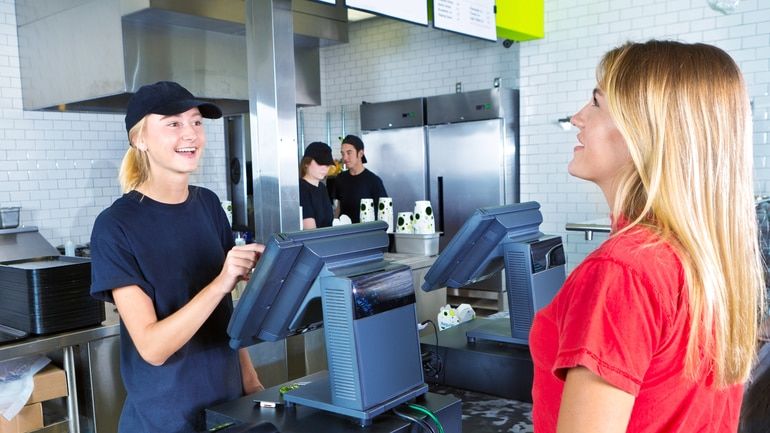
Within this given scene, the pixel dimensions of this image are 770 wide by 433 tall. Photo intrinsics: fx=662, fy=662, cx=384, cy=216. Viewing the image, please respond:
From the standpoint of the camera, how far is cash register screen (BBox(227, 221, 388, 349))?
1.25 metres

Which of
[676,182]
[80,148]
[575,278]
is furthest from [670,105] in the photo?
[80,148]

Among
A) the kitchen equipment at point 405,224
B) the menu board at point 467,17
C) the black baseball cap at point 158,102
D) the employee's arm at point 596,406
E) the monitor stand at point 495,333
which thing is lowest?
the monitor stand at point 495,333

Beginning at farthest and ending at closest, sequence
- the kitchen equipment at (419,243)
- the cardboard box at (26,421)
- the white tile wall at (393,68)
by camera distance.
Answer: the white tile wall at (393,68) < the kitchen equipment at (419,243) < the cardboard box at (26,421)

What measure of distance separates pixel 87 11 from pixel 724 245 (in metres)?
4.16

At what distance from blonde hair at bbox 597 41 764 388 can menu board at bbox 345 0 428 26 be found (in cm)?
244

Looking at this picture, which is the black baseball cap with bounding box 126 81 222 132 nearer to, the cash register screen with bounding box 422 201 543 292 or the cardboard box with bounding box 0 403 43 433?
the cash register screen with bounding box 422 201 543 292

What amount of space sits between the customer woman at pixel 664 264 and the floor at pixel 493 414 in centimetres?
79

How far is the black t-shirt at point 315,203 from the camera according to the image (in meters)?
4.45

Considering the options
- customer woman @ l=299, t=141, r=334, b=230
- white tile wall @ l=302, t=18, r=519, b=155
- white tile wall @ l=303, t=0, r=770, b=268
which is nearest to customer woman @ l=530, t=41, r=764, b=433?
customer woman @ l=299, t=141, r=334, b=230

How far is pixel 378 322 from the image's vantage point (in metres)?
1.31

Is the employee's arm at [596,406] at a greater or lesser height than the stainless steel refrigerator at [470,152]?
lesser

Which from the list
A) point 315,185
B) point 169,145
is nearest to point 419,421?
point 169,145

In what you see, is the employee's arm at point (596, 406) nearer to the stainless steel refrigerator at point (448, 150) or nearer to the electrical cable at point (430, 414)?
the electrical cable at point (430, 414)

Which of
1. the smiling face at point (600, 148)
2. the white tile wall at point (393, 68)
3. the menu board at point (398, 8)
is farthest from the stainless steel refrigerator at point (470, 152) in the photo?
the smiling face at point (600, 148)
